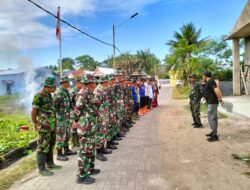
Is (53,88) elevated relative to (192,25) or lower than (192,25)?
lower

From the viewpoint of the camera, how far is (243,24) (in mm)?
15820

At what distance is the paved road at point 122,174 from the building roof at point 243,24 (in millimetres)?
10604

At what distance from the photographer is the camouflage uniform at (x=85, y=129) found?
16.9 ft

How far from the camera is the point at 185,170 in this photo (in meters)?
5.76

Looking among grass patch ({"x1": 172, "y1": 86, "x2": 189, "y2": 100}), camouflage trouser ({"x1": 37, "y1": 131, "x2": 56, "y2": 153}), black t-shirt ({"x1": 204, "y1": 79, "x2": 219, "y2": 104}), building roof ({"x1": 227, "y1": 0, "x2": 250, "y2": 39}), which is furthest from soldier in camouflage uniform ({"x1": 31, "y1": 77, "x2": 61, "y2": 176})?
grass patch ({"x1": 172, "y1": 86, "x2": 189, "y2": 100})

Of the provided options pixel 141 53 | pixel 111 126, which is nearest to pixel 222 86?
pixel 111 126

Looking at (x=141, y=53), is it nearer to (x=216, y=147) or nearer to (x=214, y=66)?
(x=214, y=66)

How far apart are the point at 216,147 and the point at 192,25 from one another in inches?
1367

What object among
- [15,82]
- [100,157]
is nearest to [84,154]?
[100,157]

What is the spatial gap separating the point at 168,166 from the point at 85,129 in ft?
6.55

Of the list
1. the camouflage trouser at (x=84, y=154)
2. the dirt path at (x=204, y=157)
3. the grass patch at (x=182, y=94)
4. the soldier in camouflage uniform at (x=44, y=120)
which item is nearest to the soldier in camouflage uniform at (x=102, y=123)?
the soldier in camouflage uniform at (x=44, y=120)

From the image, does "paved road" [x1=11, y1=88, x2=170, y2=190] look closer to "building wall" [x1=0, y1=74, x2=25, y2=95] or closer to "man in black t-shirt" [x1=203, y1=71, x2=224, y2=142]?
"man in black t-shirt" [x1=203, y1=71, x2=224, y2=142]

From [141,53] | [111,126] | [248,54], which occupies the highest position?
[141,53]

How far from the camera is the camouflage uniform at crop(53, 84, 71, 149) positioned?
664cm
